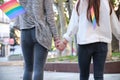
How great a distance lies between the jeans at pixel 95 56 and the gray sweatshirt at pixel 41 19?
396 millimetres

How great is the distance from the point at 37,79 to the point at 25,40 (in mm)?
527

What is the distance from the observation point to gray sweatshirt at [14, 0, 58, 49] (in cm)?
474

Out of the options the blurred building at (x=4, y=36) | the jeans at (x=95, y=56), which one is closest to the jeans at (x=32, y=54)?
the jeans at (x=95, y=56)

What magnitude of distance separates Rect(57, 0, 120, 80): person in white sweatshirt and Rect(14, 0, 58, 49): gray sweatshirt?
1.08 feet

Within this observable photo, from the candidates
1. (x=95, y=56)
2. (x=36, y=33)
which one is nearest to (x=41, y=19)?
(x=36, y=33)

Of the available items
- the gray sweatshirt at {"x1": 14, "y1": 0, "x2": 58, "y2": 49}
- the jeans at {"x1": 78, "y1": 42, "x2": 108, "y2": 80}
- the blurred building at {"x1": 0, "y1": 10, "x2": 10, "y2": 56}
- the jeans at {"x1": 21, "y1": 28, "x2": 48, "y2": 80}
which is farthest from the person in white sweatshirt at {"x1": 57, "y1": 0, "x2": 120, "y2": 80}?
the blurred building at {"x1": 0, "y1": 10, "x2": 10, "y2": 56}

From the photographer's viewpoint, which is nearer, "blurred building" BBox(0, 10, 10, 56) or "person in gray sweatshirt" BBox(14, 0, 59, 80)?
"person in gray sweatshirt" BBox(14, 0, 59, 80)

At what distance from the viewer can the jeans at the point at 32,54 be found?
4.68m

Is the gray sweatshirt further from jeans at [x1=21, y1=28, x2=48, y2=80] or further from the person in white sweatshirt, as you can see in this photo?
the person in white sweatshirt

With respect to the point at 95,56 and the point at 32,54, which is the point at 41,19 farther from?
the point at 95,56

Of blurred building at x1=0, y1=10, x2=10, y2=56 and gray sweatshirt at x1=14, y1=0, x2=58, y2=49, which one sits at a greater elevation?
gray sweatshirt at x1=14, y1=0, x2=58, y2=49

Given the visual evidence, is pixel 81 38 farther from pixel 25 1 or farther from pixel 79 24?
pixel 25 1

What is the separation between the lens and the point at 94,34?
15.4 feet

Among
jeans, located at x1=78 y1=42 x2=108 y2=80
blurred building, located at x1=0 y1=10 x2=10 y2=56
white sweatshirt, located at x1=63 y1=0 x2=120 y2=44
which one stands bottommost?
blurred building, located at x1=0 y1=10 x2=10 y2=56
